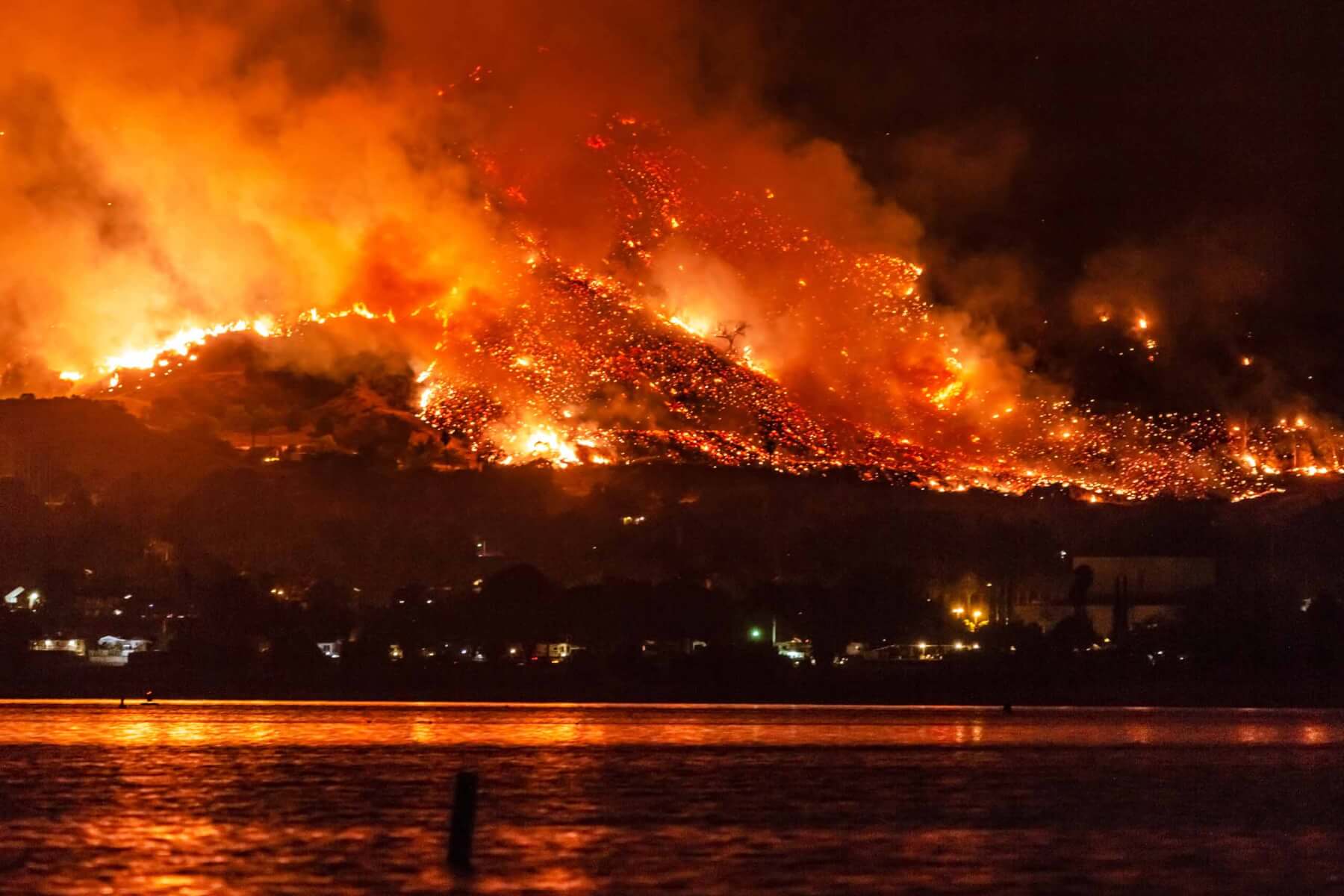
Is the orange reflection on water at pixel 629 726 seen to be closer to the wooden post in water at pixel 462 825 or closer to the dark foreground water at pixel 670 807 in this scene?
the dark foreground water at pixel 670 807

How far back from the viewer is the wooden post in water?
22.3m

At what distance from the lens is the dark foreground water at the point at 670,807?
22.0 meters

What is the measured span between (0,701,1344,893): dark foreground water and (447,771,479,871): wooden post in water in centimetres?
23

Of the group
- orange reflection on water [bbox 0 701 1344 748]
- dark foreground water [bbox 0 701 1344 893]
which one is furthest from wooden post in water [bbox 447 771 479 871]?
orange reflection on water [bbox 0 701 1344 748]

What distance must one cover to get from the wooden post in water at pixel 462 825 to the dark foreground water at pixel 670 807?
230 millimetres

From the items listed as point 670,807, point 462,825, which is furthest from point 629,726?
point 462,825

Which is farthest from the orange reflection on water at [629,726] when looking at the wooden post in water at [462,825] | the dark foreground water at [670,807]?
the wooden post in water at [462,825]

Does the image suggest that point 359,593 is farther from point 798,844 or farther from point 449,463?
point 798,844

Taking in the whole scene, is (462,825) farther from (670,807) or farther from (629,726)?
(629,726)

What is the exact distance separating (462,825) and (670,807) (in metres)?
6.61

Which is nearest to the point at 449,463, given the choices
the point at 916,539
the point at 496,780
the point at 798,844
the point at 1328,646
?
the point at 916,539

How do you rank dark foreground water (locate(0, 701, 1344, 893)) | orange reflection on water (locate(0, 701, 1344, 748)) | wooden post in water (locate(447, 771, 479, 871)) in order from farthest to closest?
orange reflection on water (locate(0, 701, 1344, 748))
wooden post in water (locate(447, 771, 479, 871))
dark foreground water (locate(0, 701, 1344, 893))

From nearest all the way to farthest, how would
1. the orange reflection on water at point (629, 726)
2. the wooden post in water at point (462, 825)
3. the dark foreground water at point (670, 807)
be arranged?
1. the dark foreground water at point (670, 807)
2. the wooden post in water at point (462, 825)
3. the orange reflection on water at point (629, 726)

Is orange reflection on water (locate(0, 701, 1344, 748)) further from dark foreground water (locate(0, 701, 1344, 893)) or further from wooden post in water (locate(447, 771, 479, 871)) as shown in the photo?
wooden post in water (locate(447, 771, 479, 871))
